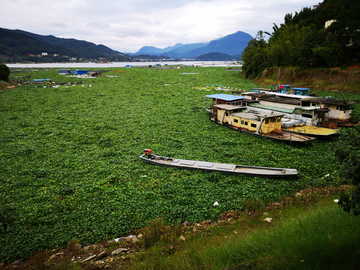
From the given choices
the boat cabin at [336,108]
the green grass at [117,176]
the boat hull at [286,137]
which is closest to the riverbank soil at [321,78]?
the boat cabin at [336,108]

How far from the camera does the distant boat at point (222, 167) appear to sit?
1301cm

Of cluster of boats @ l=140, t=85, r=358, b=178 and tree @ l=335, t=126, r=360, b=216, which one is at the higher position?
tree @ l=335, t=126, r=360, b=216

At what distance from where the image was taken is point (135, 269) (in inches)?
271

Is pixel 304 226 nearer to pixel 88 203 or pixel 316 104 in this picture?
pixel 88 203

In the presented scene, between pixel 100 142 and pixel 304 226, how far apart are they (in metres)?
16.9

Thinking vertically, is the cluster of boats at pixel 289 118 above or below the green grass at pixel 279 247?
above

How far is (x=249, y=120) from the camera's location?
69.2 ft

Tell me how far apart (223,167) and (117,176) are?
6.78 meters

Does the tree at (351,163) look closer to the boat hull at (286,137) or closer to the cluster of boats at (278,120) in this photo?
the cluster of boats at (278,120)

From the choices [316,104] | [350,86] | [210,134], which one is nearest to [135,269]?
[210,134]

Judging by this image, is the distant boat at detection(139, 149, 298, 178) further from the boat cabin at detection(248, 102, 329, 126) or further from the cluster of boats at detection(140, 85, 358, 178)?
the boat cabin at detection(248, 102, 329, 126)

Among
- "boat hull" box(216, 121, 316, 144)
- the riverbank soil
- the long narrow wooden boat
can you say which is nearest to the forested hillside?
the riverbank soil

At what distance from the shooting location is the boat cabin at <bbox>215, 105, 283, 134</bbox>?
64.8 ft

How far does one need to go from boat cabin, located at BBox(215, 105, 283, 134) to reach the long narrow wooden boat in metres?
7.11
